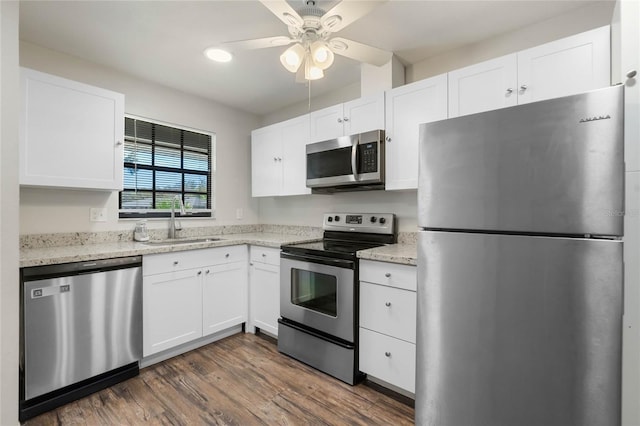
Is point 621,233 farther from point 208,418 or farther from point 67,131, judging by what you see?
point 67,131

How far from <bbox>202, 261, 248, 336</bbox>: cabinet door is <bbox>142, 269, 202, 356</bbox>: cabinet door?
6cm

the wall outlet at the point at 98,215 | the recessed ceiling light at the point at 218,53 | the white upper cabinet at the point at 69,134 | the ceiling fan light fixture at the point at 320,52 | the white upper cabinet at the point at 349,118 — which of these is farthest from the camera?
the wall outlet at the point at 98,215

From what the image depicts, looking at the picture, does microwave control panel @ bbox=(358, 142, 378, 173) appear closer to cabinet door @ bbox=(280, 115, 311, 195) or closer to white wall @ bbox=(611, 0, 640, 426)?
cabinet door @ bbox=(280, 115, 311, 195)

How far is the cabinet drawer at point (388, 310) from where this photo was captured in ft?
5.88

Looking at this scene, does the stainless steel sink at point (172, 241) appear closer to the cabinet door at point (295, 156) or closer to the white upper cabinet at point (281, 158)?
the white upper cabinet at point (281, 158)

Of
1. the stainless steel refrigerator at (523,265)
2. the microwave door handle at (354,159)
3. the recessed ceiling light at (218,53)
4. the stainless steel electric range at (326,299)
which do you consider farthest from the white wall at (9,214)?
the stainless steel refrigerator at (523,265)

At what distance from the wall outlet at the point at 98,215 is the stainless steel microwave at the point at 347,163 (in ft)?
5.93

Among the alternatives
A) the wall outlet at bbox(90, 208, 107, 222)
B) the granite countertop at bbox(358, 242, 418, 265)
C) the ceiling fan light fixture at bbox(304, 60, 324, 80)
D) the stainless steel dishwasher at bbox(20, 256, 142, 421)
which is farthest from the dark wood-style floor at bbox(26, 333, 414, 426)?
the ceiling fan light fixture at bbox(304, 60, 324, 80)

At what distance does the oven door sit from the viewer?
2.05m

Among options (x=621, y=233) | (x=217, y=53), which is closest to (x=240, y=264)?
(x=217, y=53)

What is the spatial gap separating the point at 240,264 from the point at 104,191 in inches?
53.0

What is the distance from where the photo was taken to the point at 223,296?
2.70m

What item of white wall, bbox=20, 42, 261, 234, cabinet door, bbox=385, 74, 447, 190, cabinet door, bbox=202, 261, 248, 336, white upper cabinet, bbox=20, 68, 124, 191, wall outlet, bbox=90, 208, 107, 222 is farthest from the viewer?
cabinet door, bbox=202, 261, 248, 336

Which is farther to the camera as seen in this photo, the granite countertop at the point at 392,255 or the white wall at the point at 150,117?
the white wall at the point at 150,117
